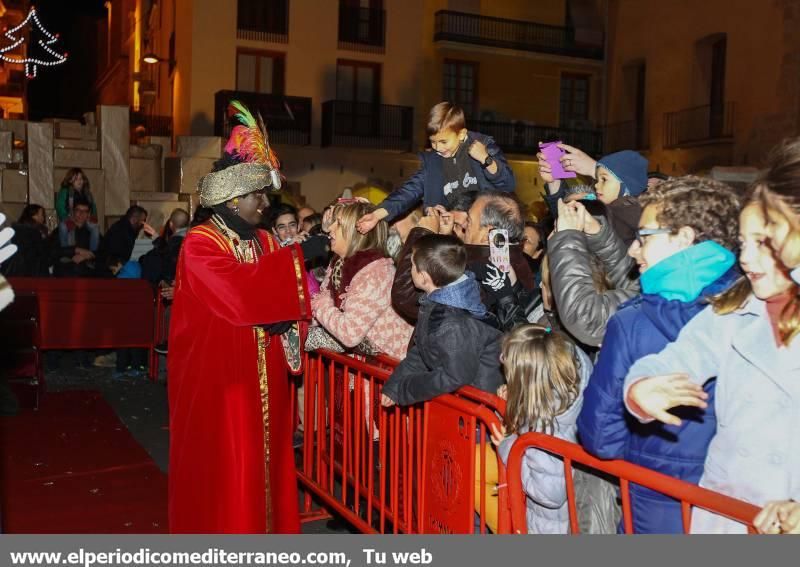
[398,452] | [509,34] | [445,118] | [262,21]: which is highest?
[509,34]

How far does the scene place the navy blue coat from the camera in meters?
2.73

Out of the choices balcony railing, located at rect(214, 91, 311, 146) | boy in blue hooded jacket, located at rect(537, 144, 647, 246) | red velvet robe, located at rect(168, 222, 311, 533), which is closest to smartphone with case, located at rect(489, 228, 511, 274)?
boy in blue hooded jacket, located at rect(537, 144, 647, 246)

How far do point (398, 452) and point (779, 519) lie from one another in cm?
237

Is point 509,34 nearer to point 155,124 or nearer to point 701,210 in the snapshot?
point 155,124

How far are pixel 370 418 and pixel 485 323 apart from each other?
2.70 feet

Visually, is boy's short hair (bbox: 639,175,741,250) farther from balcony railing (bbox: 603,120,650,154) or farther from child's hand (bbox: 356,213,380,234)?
balcony railing (bbox: 603,120,650,154)

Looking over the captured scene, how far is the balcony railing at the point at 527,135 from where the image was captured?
27.9 m

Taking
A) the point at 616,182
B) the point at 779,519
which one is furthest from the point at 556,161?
the point at 779,519

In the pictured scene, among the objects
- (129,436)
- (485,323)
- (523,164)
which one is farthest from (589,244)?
(523,164)

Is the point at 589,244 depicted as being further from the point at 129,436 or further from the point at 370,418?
the point at 129,436

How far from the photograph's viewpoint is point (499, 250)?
4484 mm

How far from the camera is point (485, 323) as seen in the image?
426 centimetres

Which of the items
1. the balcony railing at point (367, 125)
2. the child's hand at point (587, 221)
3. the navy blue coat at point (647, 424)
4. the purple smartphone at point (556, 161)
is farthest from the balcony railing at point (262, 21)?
the navy blue coat at point (647, 424)

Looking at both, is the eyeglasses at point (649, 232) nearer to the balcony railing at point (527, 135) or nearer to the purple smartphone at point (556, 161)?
the purple smartphone at point (556, 161)
